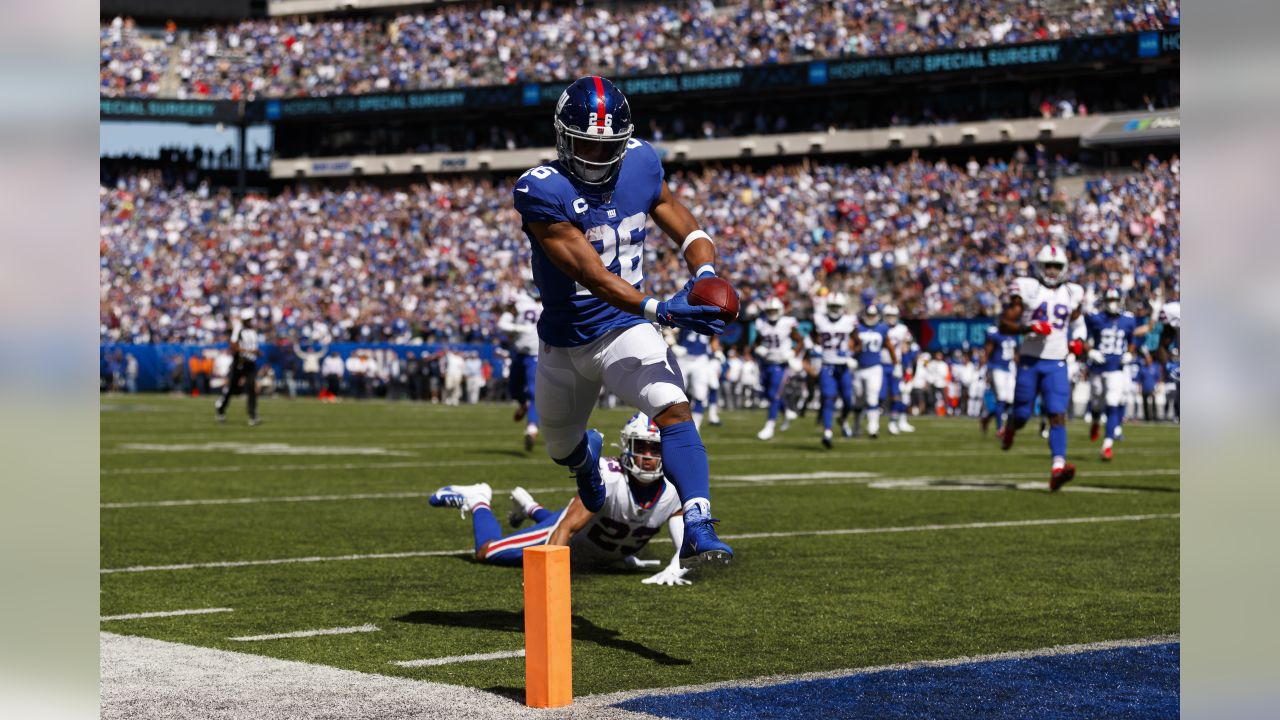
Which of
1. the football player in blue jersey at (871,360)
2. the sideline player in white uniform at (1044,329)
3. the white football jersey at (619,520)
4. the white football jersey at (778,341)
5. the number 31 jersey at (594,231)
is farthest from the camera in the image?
the white football jersey at (778,341)

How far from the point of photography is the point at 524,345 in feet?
56.7

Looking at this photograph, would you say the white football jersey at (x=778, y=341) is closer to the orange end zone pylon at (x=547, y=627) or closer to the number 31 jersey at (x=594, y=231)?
the number 31 jersey at (x=594, y=231)

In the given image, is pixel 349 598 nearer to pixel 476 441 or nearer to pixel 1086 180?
pixel 476 441

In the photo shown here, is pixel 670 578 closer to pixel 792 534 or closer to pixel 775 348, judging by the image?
pixel 792 534

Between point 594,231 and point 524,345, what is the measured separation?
11.3 meters

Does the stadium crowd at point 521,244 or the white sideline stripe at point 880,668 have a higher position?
the stadium crowd at point 521,244

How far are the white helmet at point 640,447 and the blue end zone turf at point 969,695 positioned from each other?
7.27 feet

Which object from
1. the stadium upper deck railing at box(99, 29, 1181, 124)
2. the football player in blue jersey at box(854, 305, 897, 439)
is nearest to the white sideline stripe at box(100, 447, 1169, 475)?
the football player in blue jersey at box(854, 305, 897, 439)

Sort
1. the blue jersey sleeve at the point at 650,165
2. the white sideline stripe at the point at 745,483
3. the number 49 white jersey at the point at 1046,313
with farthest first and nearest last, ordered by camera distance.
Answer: the number 49 white jersey at the point at 1046,313, the white sideline stripe at the point at 745,483, the blue jersey sleeve at the point at 650,165

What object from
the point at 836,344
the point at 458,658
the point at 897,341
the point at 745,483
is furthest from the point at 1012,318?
the point at 897,341

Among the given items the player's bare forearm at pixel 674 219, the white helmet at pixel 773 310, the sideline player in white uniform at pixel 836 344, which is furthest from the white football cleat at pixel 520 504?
the white helmet at pixel 773 310

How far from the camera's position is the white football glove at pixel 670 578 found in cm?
757

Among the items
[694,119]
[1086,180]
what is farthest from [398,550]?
[694,119]
